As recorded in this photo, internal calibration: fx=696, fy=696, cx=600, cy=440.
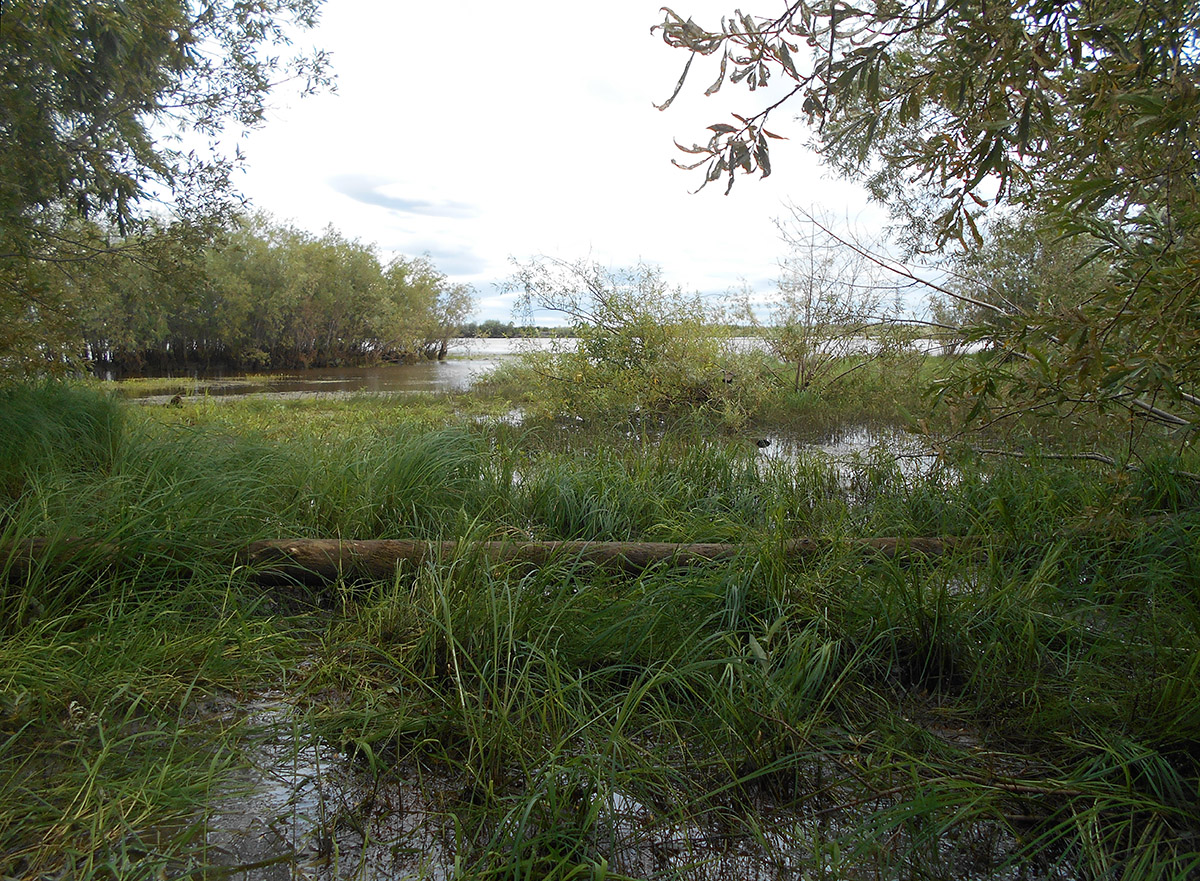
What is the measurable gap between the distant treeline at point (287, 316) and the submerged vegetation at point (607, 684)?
15316mm

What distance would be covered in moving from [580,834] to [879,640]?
1535mm

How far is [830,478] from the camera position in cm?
525

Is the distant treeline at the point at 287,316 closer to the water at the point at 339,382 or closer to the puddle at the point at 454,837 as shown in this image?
the water at the point at 339,382

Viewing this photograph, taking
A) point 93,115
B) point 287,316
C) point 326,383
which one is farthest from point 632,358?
point 287,316

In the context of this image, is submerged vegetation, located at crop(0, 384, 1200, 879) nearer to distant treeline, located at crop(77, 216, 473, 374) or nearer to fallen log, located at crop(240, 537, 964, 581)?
fallen log, located at crop(240, 537, 964, 581)

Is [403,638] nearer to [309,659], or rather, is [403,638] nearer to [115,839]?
[309,659]

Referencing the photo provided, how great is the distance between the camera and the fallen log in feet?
11.0

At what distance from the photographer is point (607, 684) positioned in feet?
8.41

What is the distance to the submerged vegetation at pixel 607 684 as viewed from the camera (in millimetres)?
1820

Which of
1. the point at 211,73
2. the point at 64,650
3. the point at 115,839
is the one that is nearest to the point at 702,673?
the point at 115,839

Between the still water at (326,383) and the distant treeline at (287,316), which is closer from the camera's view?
the still water at (326,383)

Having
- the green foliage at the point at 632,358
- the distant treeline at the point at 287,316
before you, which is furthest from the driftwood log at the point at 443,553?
the distant treeline at the point at 287,316

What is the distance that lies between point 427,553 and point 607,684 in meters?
1.17

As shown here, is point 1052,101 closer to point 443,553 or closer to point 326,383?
point 443,553
